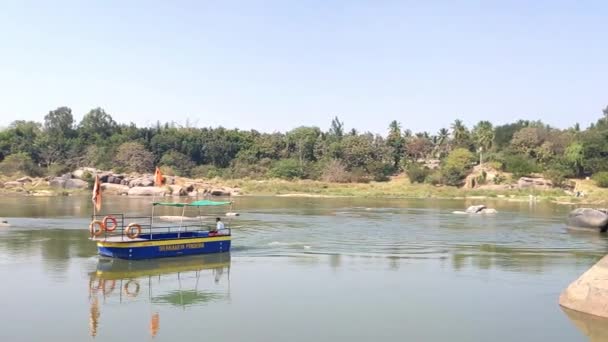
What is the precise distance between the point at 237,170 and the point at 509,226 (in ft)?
253

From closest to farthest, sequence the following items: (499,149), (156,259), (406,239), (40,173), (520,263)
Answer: (156,259), (520,263), (406,239), (40,173), (499,149)

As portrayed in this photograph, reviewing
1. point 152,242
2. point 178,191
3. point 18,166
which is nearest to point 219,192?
point 178,191

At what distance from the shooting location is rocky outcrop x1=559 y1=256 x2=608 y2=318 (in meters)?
19.1

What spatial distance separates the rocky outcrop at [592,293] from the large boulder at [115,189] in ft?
260

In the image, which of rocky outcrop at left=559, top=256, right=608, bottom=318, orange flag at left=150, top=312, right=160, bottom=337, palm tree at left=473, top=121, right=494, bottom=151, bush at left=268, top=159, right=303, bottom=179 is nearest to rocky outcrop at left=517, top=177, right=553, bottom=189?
palm tree at left=473, top=121, right=494, bottom=151

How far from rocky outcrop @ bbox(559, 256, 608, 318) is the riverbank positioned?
63259 mm

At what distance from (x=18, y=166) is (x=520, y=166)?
84313 millimetres

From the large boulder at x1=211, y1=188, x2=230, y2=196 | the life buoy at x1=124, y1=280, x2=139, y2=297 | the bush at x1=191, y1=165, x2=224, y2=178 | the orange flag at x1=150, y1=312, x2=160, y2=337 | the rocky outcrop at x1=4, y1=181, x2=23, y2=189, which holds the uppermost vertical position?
the bush at x1=191, y1=165, x2=224, y2=178

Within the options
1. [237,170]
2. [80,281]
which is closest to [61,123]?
[237,170]

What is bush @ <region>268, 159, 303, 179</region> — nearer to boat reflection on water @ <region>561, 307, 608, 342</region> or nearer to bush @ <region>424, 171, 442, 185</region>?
bush @ <region>424, 171, 442, 185</region>

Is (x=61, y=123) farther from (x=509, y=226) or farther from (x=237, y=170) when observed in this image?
(x=509, y=226)

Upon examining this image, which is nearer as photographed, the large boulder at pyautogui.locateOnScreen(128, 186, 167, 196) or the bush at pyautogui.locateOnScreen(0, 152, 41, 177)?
the large boulder at pyautogui.locateOnScreen(128, 186, 167, 196)

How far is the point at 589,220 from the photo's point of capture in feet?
147

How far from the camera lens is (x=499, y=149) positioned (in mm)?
118875
